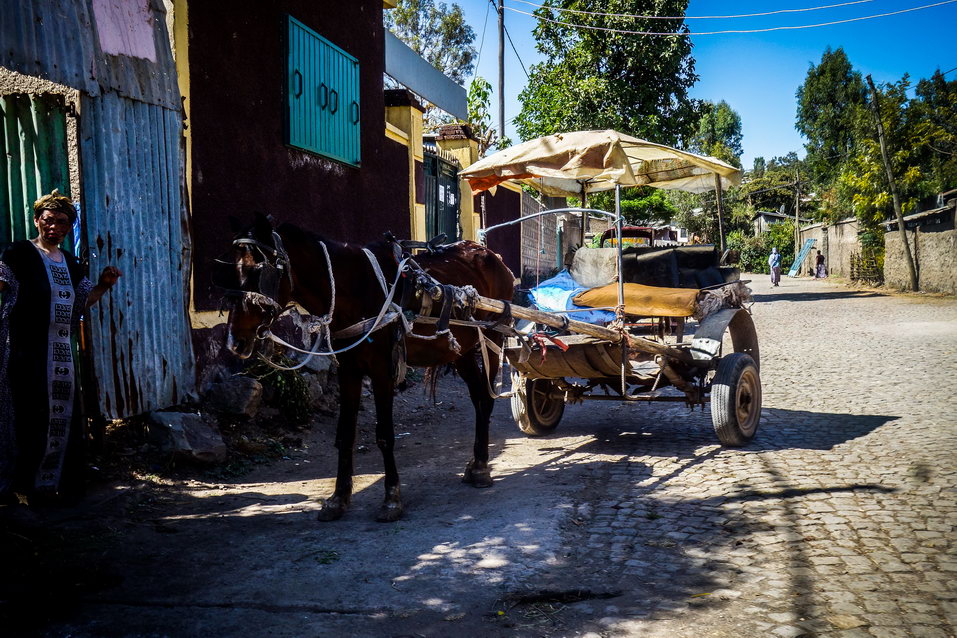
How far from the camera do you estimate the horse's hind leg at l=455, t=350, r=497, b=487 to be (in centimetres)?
506

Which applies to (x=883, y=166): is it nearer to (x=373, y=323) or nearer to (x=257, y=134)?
(x=257, y=134)

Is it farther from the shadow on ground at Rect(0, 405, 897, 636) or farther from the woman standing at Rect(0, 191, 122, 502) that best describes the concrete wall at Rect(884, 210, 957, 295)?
the woman standing at Rect(0, 191, 122, 502)

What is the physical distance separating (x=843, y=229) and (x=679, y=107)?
19.5 metres

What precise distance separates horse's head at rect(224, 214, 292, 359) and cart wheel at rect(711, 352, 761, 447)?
3.50 m

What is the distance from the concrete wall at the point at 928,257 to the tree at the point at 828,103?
24.4 meters

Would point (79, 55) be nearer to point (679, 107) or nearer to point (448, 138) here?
point (448, 138)

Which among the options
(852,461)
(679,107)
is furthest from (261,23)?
(679,107)

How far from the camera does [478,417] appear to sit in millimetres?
5355

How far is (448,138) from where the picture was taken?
13797 mm

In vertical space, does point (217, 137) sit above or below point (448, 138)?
below

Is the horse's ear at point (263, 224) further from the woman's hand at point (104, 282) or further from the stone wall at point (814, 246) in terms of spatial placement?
the stone wall at point (814, 246)

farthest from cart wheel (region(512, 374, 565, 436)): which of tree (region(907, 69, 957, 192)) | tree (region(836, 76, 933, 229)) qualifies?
tree (region(836, 76, 933, 229))

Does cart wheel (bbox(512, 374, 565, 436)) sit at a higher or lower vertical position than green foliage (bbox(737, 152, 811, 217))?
lower

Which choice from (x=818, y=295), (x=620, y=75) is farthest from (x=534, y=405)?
(x=818, y=295)
